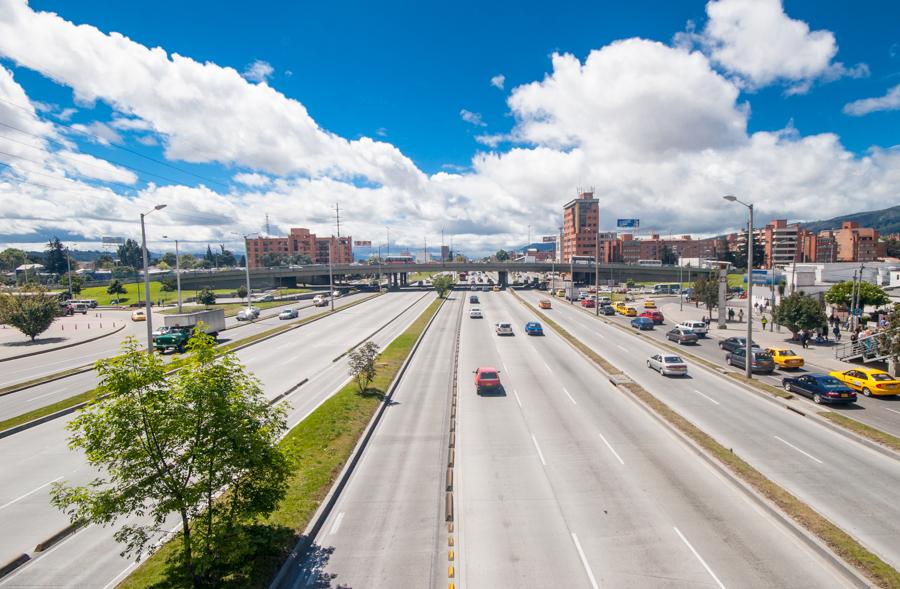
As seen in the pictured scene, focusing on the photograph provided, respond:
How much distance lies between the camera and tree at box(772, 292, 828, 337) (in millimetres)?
36844

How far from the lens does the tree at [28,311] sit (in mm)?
43062

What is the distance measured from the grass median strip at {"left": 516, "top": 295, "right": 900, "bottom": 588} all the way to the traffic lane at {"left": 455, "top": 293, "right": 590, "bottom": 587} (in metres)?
6.16

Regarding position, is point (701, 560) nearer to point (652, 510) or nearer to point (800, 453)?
point (652, 510)

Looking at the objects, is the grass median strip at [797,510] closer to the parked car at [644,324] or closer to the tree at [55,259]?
the parked car at [644,324]

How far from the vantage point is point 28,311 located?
1700 inches

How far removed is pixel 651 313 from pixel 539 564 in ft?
164

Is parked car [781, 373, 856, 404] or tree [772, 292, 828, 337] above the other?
tree [772, 292, 828, 337]

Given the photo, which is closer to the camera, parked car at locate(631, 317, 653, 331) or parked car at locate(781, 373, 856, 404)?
parked car at locate(781, 373, 856, 404)

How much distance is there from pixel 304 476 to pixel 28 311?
4704cm

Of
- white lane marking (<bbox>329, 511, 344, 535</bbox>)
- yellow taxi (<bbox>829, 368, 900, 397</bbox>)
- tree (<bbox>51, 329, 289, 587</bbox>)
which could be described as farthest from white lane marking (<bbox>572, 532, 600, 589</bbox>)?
yellow taxi (<bbox>829, 368, 900, 397</bbox>)

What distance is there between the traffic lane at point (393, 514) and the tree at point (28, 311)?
43.9 metres

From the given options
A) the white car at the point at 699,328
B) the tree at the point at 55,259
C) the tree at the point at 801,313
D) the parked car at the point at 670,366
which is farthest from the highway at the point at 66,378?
the tree at the point at 55,259

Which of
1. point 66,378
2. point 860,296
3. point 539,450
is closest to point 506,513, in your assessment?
point 539,450

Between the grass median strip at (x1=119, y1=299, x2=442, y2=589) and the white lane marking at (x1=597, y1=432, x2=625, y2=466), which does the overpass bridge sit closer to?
the grass median strip at (x1=119, y1=299, x2=442, y2=589)
